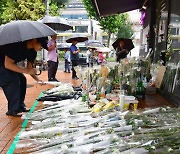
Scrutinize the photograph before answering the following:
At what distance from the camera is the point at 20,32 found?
3.76 m

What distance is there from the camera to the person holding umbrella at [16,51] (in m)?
3.76

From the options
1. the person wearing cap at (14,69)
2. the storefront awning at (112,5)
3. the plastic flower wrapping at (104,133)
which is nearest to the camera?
the plastic flower wrapping at (104,133)

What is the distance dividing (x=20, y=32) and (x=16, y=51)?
33cm

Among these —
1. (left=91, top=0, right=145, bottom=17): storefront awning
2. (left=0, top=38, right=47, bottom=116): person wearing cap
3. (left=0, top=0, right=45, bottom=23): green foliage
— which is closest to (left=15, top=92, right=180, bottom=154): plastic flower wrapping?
(left=0, top=38, right=47, bottom=116): person wearing cap

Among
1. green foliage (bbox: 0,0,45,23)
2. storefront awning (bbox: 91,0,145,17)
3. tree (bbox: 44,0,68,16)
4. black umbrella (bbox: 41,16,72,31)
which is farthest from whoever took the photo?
tree (bbox: 44,0,68,16)

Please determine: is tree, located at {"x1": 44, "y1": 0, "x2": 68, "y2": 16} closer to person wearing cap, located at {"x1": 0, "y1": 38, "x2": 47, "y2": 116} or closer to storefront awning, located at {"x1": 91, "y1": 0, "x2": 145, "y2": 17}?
storefront awning, located at {"x1": 91, "y1": 0, "x2": 145, "y2": 17}

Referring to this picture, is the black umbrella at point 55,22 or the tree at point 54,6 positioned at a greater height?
the tree at point 54,6

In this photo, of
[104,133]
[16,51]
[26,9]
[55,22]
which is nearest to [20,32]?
[16,51]

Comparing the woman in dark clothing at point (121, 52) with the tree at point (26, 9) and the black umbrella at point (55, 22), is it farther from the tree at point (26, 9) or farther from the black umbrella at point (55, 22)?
the tree at point (26, 9)

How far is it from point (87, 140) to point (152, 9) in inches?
245

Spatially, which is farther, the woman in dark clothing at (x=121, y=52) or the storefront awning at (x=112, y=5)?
the woman in dark clothing at (x=121, y=52)

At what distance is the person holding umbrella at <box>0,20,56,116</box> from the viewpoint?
148 inches

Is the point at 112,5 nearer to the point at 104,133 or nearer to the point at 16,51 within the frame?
the point at 16,51

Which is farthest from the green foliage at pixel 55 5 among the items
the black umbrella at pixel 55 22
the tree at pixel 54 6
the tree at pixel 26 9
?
the black umbrella at pixel 55 22
